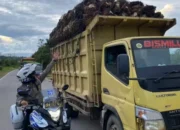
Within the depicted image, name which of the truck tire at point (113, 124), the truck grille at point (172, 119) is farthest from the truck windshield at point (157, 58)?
the truck tire at point (113, 124)

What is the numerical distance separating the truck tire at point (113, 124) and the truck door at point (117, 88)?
0.17m

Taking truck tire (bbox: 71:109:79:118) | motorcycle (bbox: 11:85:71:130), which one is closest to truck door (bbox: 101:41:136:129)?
motorcycle (bbox: 11:85:71:130)

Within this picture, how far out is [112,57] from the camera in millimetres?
5758

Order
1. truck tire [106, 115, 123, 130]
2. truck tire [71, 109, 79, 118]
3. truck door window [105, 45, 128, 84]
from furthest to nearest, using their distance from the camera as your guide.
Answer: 1. truck tire [71, 109, 79, 118]
2. truck door window [105, 45, 128, 84]
3. truck tire [106, 115, 123, 130]

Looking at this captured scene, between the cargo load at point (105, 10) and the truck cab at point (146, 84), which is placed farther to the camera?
the cargo load at point (105, 10)

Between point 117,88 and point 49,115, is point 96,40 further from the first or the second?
point 49,115

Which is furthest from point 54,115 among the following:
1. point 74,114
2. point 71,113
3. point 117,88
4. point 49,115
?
point 74,114

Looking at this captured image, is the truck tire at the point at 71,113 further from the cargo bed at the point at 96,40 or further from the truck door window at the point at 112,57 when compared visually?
the truck door window at the point at 112,57

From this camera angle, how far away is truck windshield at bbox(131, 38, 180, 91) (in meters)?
4.54

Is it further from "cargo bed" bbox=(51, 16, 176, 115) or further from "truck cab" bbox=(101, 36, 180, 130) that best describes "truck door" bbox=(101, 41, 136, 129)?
"cargo bed" bbox=(51, 16, 176, 115)

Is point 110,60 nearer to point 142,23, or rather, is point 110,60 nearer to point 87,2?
point 142,23

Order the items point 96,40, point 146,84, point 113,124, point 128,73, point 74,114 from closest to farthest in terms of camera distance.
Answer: point 146,84 < point 128,73 < point 113,124 < point 96,40 < point 74,114

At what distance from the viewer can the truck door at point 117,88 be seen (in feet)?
15.4

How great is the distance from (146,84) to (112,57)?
1.51 m
